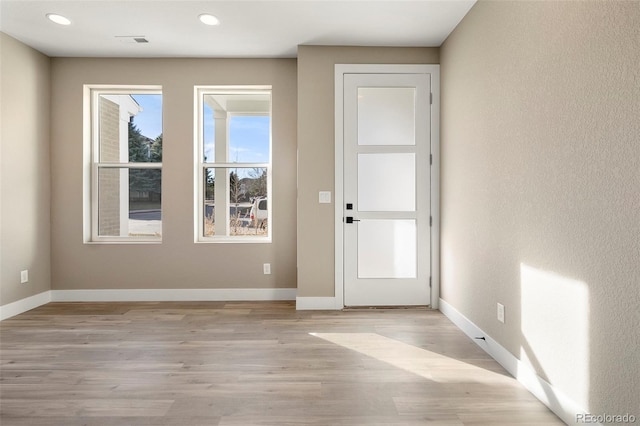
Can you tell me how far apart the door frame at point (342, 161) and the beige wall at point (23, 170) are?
317 cm

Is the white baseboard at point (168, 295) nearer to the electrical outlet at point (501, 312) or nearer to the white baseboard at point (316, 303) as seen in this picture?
the white baseboard at point (316, 303)

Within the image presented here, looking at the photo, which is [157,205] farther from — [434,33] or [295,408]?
[434,33]

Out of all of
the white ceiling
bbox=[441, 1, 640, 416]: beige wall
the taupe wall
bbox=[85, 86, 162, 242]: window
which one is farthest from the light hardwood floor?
the white ceiling

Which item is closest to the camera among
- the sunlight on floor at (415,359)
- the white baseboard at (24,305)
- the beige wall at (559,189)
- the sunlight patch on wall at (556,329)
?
the beige wall at (559,189)

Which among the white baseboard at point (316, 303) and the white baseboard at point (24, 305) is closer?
the white baseboard at point (24, 305)

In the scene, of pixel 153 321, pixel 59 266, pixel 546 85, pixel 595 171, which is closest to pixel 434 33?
pixel 546 85

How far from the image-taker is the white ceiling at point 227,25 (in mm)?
3074

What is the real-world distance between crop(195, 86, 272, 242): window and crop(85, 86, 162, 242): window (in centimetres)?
55

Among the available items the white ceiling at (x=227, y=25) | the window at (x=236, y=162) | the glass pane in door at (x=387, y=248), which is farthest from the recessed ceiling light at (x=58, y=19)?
the glass pane in door at (x=387, y=248)

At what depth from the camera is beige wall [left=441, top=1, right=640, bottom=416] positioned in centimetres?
153

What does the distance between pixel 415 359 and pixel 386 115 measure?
7.88ft

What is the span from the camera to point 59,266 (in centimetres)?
423

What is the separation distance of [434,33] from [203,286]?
11.7ft

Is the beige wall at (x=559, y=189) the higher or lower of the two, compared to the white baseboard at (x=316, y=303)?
higher
